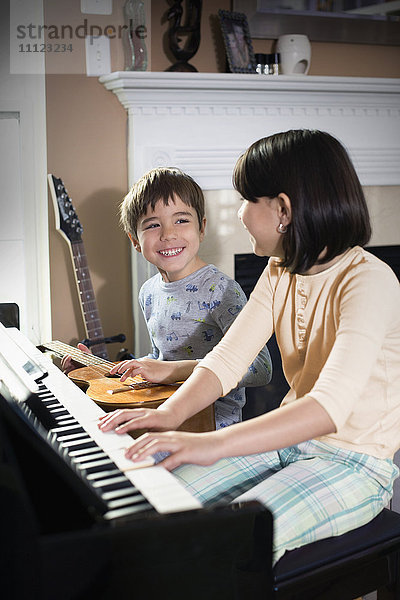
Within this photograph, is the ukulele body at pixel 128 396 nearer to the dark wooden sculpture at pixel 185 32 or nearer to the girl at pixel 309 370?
the girl at pixel 309 370

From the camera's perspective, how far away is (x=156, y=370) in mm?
1650

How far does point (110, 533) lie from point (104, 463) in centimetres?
24

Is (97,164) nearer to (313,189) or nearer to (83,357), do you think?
(83,357)

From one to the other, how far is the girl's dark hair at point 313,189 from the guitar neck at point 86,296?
133cm

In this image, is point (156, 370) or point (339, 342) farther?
A: point (156, 370)

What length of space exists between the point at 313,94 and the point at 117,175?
0.90 meters

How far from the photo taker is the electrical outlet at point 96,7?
262 cm

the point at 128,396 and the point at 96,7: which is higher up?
the point at 96,7

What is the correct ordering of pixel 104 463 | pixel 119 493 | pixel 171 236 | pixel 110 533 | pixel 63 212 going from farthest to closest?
pixel 63 212, pixel 171 236, pixel 104 463, pixel 119 493, pixel 110 533

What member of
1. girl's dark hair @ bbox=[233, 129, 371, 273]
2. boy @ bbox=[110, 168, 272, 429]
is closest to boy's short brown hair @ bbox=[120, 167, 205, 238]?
boy @ bbox=[110, 168, 272, 429]

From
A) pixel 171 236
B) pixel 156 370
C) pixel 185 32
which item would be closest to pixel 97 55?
pixel 185 32

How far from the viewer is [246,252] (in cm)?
295

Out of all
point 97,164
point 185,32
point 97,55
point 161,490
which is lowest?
point 161,490

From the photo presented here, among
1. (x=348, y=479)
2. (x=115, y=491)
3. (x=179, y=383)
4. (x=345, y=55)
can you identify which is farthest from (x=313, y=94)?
(x=115, y=491)
